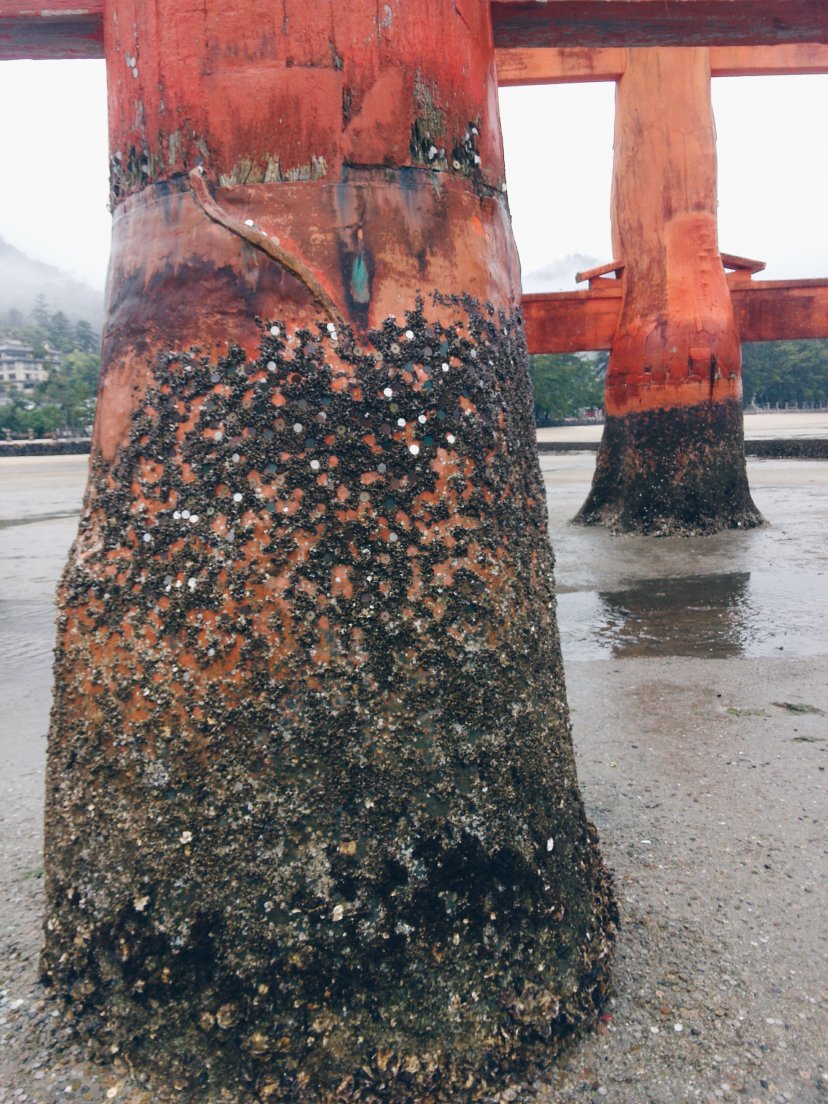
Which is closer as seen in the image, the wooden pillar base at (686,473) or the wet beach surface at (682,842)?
the wet beach surface at (682,842)

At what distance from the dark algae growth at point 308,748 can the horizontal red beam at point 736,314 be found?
7668mm

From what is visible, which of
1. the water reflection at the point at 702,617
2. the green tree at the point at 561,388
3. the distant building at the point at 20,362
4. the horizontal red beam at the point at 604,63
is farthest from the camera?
the distant building at the point at 20,362

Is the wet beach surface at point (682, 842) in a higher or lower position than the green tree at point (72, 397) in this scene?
lower

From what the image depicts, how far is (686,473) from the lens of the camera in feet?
27.1

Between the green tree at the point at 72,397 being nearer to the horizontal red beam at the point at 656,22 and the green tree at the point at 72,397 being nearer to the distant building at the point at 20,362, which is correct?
the distant building at the point at 20,362

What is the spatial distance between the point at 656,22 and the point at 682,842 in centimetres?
196

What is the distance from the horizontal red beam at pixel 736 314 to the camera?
8.76 meters

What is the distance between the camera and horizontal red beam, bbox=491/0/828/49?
1.78 metres

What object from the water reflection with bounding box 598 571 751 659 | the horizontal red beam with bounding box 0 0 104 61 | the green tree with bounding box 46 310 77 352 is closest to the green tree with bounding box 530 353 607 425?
the water reflection with bounding box 598 571 751 659

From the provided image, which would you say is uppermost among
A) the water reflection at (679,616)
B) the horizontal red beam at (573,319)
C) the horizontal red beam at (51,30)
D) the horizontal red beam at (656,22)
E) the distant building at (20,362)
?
the distant building at (20,362)

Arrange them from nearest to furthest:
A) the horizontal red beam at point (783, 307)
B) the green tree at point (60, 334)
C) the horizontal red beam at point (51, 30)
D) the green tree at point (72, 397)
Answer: the horizontal red beam at point (51, 30) → the horizontal red beam at point (783, 307) → the green tree at point (72, 397) → the green tree at point (60, 334)

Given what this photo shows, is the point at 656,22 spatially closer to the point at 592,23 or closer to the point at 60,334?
the point at 592,23

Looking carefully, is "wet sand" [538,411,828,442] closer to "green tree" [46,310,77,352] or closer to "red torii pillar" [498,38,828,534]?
"red torii pillar" [498,38,828,534]

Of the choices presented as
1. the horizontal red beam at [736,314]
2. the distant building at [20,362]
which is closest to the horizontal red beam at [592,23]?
the horizontal red beam at [736,314]
